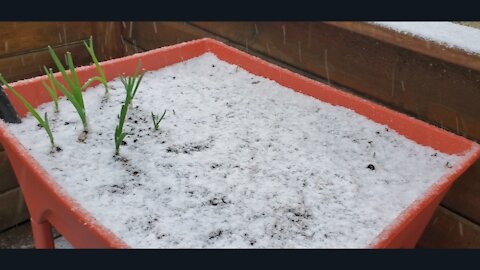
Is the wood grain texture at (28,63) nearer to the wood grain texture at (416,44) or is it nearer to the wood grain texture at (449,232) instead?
the wood grain texture at (416,44)

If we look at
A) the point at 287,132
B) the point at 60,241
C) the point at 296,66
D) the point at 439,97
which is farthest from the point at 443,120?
the point at 60,241

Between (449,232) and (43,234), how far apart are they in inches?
35.0

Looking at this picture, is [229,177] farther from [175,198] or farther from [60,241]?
[60,241]

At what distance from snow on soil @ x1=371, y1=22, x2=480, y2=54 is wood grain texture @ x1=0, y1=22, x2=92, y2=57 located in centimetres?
123

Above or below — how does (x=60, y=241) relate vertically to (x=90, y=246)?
below

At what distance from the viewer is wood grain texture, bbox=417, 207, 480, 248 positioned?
3.60 ft

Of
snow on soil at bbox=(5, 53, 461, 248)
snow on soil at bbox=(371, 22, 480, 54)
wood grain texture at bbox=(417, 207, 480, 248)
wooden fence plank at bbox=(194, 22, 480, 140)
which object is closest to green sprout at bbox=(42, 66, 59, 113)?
snow on soil at bbox=(5, 53, 461, 248)

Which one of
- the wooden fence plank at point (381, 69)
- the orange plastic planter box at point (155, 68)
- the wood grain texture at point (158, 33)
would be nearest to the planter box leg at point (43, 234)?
the orange plastic planter box at point (155, 68)

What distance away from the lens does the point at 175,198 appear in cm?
83

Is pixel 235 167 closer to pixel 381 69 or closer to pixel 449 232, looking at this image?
pixel 381 69

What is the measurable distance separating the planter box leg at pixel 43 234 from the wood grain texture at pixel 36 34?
0.97 m

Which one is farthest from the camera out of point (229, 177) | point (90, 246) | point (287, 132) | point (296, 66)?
point (296, 66)

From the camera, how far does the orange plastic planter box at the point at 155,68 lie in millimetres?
713

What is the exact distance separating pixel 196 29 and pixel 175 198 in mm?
1013
